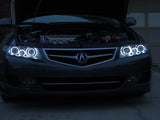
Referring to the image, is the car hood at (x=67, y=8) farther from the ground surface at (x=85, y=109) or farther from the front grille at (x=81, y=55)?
the front grille at (x=81, y=55)

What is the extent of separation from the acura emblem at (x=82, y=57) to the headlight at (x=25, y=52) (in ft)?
1.71

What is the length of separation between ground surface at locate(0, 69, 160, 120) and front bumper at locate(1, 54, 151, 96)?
260 mm

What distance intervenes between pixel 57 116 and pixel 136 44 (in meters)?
1.52

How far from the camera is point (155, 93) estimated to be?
682 cm

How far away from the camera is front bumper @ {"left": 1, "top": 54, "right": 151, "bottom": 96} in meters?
5.28

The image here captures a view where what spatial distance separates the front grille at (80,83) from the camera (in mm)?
5344

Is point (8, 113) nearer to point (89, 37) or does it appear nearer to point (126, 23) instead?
point (89, 37)

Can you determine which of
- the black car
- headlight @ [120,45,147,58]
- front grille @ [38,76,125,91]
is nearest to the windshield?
the black car

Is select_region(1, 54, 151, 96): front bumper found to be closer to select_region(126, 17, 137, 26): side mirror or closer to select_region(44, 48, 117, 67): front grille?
select_region(44, 48, 117, 67): front grille

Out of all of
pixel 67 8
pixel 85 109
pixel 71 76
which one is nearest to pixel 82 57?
pixel 71 76

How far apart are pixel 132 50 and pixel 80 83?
87cm

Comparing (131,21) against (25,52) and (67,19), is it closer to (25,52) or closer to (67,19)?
(67,19)

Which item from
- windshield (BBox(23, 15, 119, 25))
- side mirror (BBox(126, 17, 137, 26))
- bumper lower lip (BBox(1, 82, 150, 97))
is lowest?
bumper lower lip (BBox(1, 82, 150, 97))

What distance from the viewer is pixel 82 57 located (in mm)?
5367
